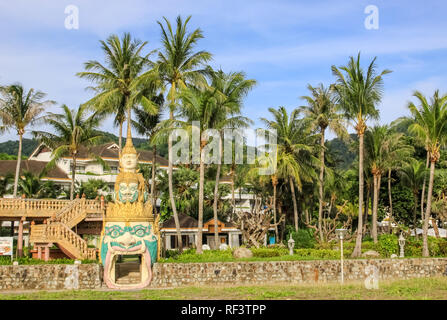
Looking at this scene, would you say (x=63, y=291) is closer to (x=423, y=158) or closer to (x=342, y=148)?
(x=423, y=158)

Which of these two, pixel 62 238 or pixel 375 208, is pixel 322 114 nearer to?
pixel 375 208

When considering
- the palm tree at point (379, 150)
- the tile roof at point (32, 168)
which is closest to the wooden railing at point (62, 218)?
the palm tree at point (379, 150)

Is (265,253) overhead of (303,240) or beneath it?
overhead

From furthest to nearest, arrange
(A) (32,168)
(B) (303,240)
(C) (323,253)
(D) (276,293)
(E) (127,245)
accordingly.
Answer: (A) (32,168) → (B) (303,240) → (C) (323,253) → (E) (127,245) → (D) (276,293)

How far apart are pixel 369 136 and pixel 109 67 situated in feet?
64.5

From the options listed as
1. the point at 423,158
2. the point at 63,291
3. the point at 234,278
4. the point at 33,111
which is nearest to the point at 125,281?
the point at 63,291

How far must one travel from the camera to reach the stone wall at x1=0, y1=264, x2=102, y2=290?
24.6m

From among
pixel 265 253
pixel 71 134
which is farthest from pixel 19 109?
pixel 265 253

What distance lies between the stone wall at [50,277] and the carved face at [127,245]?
0.56 m

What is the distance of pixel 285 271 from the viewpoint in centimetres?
2720

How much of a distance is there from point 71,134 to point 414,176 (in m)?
30.2

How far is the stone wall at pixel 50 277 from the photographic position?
2458 centimetres

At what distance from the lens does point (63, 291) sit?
24.0 m

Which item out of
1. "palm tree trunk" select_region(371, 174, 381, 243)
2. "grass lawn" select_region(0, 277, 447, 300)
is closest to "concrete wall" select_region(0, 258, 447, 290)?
"grass lawn" select_region(0, 277, 447, 300)
